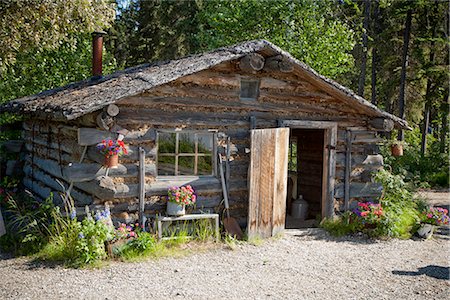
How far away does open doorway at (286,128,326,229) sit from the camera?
39.2 feet

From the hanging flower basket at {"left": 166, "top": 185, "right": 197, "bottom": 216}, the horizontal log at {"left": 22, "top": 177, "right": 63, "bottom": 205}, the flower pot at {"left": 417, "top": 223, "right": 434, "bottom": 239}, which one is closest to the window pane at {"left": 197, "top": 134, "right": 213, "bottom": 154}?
the hanging flower basket at {"left": 166, "top": 185, "right": 197, "bottom": 216}

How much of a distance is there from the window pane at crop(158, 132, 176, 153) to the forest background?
5652 mm

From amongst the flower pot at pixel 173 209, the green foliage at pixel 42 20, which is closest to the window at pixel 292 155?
the flower pot at pixel 173 209

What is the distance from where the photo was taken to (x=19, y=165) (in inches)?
465

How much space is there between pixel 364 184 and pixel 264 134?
3.13 m

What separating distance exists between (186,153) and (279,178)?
1.95m

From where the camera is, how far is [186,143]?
8680 mm

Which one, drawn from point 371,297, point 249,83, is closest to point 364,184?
point 249,83

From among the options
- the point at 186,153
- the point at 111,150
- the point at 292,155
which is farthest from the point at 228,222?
the point at 292,155

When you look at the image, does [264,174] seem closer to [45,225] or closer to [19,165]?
[45,225]

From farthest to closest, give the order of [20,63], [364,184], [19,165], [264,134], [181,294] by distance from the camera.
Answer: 1. [20,63]
2. [19,165]
3. [364,184]
4. [264,134]
5. [181,294]

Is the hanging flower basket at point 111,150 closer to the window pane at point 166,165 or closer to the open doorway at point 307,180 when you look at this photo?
the window pane at point 166,165

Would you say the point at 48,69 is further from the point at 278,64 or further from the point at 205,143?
the point at 278,64

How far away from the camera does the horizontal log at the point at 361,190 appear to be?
10.2m
